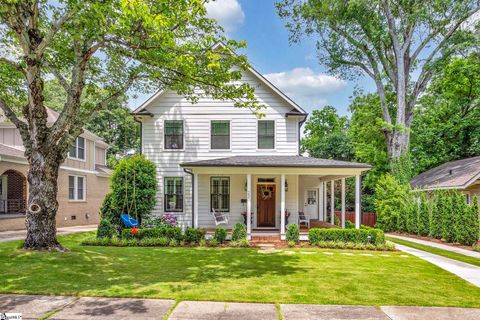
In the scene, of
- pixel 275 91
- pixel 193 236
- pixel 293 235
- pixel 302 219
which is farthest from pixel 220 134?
pixel 293 235

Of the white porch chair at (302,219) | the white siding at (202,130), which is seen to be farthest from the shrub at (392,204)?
the white siding at (202,130)

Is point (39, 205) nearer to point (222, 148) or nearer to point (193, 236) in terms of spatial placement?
point (193, 236)

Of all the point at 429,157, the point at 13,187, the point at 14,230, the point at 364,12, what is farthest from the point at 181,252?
the point at 429,157

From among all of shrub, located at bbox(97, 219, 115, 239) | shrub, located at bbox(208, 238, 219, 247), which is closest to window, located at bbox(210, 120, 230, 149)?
shrub, located at bbox(208, 238, 219, 247)

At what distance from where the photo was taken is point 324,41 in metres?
22.9

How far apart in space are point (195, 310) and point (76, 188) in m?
19.2

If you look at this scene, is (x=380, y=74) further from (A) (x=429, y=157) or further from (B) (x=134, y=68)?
(B) (x=134, y=68)

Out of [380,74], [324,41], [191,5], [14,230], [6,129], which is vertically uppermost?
[324,41]

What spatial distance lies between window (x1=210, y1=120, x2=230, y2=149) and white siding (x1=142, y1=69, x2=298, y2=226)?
189 mm

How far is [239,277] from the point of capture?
23.4 ft

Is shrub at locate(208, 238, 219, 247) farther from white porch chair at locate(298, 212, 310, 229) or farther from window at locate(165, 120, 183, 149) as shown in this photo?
window at locate(165, 120, 183, 149)

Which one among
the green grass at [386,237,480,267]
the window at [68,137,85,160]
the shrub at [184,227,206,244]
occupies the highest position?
the window at [68,137,85,160]

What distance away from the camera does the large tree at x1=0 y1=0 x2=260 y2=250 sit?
771cm

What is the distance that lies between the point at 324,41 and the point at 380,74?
4.53 m
